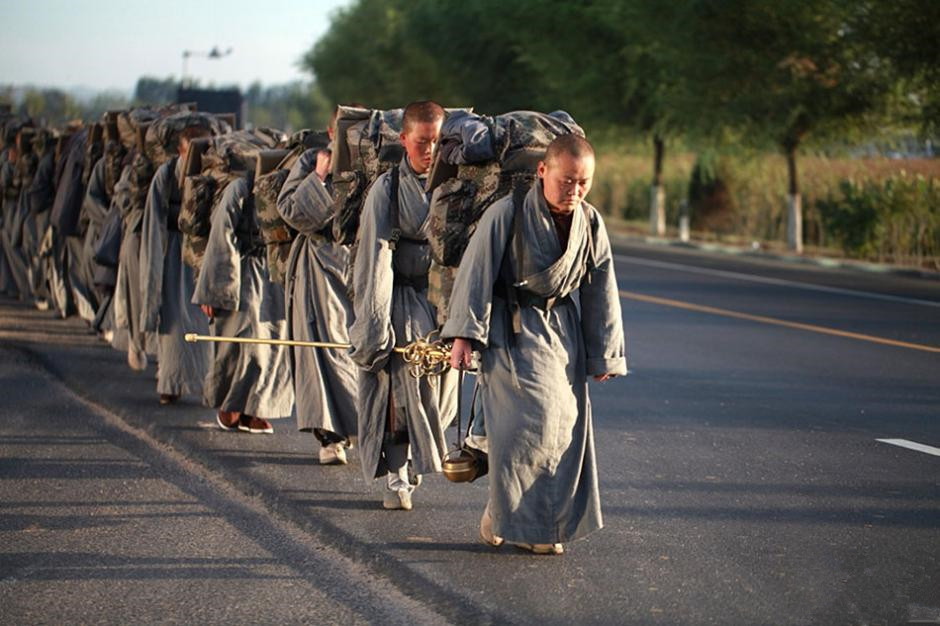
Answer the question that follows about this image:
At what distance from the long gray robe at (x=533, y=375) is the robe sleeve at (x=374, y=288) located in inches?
39.8

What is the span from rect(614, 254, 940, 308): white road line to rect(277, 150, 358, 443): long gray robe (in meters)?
12.2

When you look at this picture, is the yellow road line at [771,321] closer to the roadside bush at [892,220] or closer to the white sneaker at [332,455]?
the white sneaker at [332,455]

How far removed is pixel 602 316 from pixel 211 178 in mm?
4859

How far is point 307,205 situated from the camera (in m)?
10.0

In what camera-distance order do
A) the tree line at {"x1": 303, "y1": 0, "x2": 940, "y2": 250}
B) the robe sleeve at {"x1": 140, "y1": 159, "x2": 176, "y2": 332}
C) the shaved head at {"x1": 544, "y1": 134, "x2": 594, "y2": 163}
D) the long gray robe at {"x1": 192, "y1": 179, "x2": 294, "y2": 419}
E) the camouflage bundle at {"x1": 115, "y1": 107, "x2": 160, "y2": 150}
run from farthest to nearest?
the tree line at {"x1": 303, "y1": 0, "x2": 940, "y2": 250}
the camouflage bundle at {"x1": 115, "y1": 107, "x2": 160, "y2": 150}
the robe sleeve at {"x1": 140, "y1": 159, "x2": 176, "y2": 332}
the long gray robe at {"x1": 192, "y1": 179, "x2": 294, "y2": 419}
the shaved head at {"x1": 544, "y1": 134, "x2": 594, "y2": 163}

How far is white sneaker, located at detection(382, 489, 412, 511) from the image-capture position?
8.66 m

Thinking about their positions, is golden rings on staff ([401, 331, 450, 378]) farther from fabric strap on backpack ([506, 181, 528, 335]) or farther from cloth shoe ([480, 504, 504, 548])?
cloth shoe ([480, 504, 504, 548])

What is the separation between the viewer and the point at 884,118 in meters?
31.3

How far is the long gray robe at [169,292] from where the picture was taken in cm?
1256

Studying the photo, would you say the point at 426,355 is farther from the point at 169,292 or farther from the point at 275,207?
the point at 169,292

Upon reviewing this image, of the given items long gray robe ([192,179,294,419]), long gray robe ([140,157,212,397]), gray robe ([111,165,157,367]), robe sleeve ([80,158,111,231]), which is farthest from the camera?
robe sleeve ([80,158,111,231])

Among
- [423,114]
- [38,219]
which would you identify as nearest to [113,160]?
[38,219]

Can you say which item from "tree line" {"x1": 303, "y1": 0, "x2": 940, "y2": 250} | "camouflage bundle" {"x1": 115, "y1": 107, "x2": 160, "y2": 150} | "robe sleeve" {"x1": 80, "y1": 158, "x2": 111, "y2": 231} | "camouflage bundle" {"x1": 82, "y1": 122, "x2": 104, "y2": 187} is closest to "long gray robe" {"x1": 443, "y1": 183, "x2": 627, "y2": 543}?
"camouflage bundle" {"x1": 115, "y1": 107, "x2": 160, "y2": 150}

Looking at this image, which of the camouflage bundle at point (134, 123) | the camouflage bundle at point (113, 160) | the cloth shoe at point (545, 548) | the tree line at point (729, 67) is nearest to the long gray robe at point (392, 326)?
the cloth shoe at point (545, 548)
